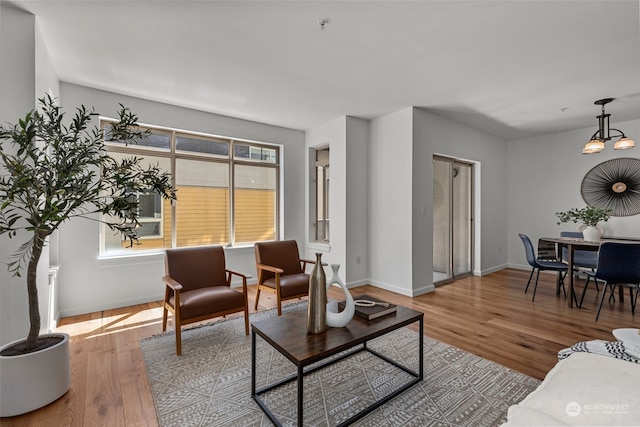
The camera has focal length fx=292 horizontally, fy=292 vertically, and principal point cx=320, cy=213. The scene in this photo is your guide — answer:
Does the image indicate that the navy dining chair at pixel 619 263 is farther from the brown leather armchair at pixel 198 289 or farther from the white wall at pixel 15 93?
the white wall at pixel 15 93

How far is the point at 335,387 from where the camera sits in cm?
199

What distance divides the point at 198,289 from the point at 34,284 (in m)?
1.27

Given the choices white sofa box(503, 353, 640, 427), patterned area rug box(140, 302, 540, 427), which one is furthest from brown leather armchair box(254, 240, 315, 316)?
white sofa box(503, 353, 640, 427)

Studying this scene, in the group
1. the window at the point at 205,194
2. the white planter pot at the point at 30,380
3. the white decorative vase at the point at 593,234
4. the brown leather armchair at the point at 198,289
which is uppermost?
the window at the point at 205,194

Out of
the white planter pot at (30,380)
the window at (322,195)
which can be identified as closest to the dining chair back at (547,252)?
the window at (322,195)

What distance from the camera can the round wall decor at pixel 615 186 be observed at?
4582 mm

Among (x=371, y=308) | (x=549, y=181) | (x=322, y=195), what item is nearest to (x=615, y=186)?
(x=549, y=181)

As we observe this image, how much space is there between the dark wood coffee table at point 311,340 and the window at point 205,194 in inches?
103

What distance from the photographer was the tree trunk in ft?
5.87

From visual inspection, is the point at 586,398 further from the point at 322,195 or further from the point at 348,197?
the point at 322,195

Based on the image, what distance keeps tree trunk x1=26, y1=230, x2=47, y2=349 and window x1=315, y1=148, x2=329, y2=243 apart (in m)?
3.74

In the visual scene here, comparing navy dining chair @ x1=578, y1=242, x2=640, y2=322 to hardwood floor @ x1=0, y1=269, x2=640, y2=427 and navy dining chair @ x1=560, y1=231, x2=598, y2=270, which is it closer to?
hardwood floor @ x1=0, y1=269, x2=640, y2=427

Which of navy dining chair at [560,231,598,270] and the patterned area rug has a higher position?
navy dining chair at [560,231,598,270]

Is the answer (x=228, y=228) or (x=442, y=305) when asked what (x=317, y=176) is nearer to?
(x=228, y=228)
